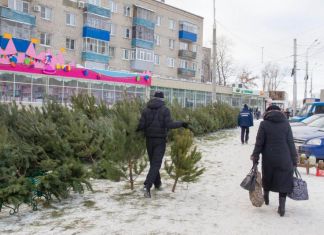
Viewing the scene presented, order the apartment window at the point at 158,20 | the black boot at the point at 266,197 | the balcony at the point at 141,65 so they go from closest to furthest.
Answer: the black boot at the point at 266,197, the balcony at the point at 141,65, the apartment window at the point at 158,20

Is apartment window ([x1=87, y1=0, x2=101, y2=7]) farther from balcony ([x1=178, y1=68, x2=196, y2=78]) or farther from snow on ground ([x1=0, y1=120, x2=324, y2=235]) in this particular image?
snow on ground ([x1=0, y1=120, x2=324, y2=235])

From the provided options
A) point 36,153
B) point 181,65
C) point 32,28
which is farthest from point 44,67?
point 181,65

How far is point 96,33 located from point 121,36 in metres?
5.38

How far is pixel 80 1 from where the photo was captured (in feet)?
137

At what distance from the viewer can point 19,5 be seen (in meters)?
36.4

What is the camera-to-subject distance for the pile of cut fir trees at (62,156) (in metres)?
5.51

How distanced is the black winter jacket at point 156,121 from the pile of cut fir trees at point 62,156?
0.64 ft

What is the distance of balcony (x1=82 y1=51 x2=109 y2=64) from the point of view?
4147 cm

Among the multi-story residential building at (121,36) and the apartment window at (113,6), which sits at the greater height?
the apartment window at (113,6)

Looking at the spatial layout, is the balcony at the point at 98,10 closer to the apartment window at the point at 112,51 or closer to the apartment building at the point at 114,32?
the apartment building at the point at 114,32

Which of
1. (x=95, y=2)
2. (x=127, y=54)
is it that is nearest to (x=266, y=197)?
(x=95, y=2)

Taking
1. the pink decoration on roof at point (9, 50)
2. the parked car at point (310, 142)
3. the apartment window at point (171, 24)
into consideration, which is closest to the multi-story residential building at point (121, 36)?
the apartment window at point (171, 24)

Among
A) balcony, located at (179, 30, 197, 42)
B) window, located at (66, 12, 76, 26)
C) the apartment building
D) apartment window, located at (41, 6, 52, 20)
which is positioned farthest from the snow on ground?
balcony, located at (179, 30, 197, 42)

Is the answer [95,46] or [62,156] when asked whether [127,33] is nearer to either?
[95,46]
